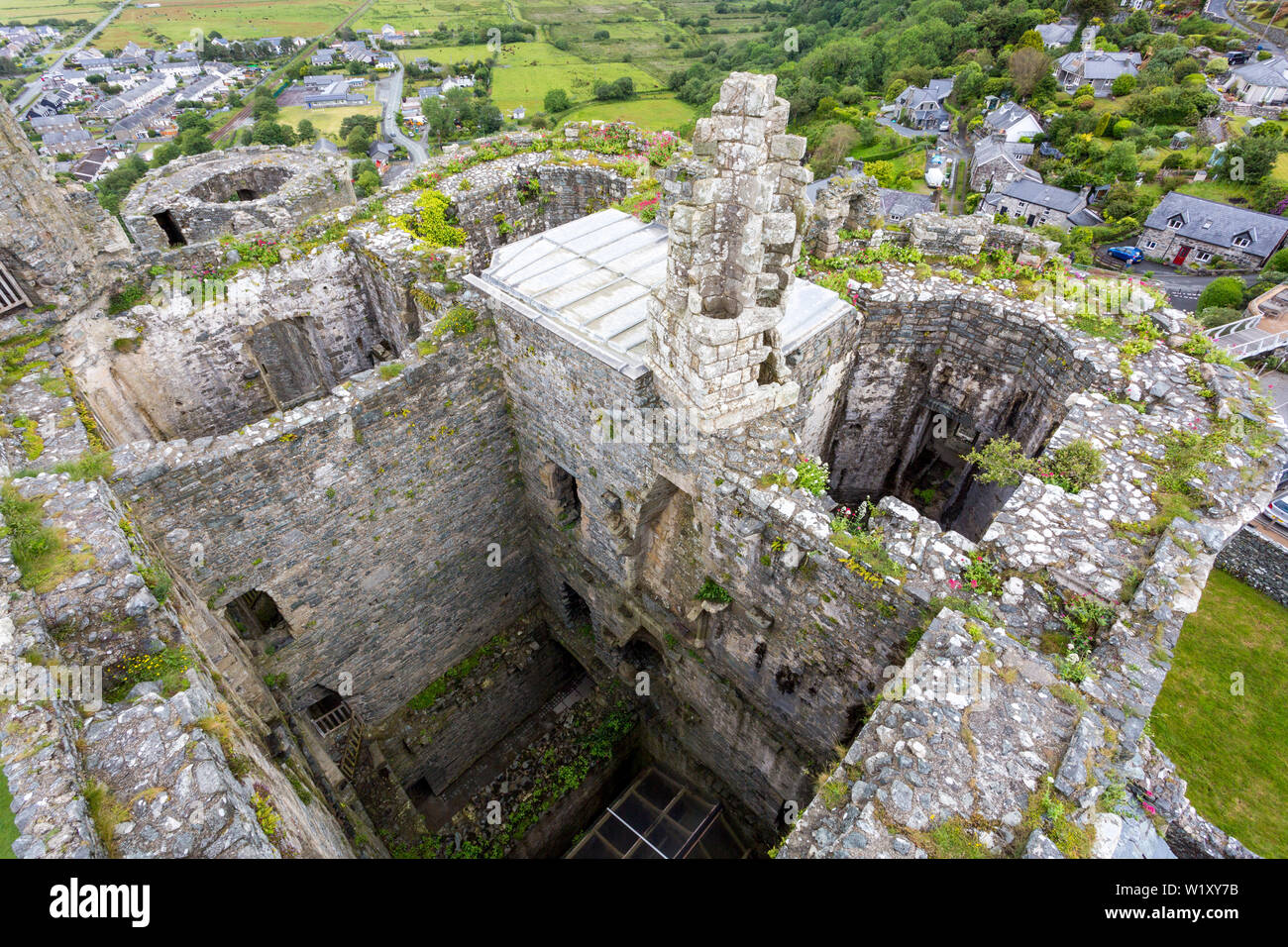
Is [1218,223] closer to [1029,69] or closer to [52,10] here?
[1029,69]

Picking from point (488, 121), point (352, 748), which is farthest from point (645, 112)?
point (352, 748)

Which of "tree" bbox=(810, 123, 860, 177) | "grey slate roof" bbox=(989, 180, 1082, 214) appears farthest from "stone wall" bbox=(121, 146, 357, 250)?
"tree" bbox=(810, 123, 860, 177)

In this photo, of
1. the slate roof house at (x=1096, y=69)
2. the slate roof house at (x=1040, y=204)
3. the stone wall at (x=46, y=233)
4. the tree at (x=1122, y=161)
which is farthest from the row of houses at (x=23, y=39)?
the tree at (x=1122, y=161)

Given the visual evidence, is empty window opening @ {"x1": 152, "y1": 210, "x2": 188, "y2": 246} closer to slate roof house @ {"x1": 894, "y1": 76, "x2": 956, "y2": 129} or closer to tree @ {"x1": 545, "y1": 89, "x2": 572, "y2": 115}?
tree @ {"x1": 545, "y1": 89, "x2": 572, "y2": 115}

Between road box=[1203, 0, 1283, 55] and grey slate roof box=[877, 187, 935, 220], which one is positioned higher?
road box=[1203, 0, 1283, 55]

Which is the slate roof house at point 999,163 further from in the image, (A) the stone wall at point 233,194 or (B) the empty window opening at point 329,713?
(B) the empty window opening at point 329,713
